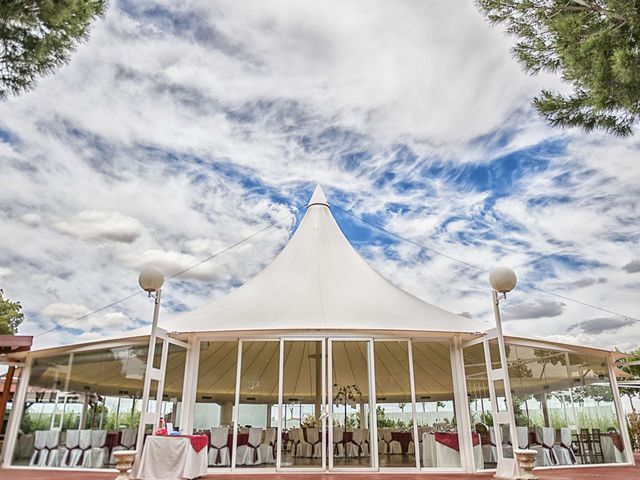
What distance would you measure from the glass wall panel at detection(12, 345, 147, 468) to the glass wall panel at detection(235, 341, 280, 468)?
1783 mm

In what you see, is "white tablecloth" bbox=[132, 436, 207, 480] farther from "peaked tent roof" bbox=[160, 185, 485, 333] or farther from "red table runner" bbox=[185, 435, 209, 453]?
"peaked tent roof" bbox=[160, 185, 485, 333]

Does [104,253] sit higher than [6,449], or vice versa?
[104,253]

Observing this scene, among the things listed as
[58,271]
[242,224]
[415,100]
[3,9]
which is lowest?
[3,9]

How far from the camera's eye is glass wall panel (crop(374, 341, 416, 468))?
8117 mm

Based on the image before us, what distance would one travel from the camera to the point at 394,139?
40.5 ft

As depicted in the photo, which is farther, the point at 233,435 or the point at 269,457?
the point at 269,457

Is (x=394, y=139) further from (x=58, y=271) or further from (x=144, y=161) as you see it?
(x=58, y=271)

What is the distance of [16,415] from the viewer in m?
8.38

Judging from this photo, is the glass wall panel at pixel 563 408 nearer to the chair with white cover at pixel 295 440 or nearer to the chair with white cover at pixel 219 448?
the chair with white cover at pixel 295 440

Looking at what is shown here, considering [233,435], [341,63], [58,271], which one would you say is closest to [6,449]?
[233,435]

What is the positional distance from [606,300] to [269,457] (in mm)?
11084

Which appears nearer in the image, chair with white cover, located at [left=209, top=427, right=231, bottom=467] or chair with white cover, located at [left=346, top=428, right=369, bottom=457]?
chair with white cover, located at [left=209, top=427, right=231, bottom=467]

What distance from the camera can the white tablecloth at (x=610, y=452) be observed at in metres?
8.34

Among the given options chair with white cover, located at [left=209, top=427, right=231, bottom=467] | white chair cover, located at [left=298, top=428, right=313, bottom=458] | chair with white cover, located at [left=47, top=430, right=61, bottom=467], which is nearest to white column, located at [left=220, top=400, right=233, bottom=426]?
chair with white cover, located at [left=209, top=427, right=231, bottom=467]
